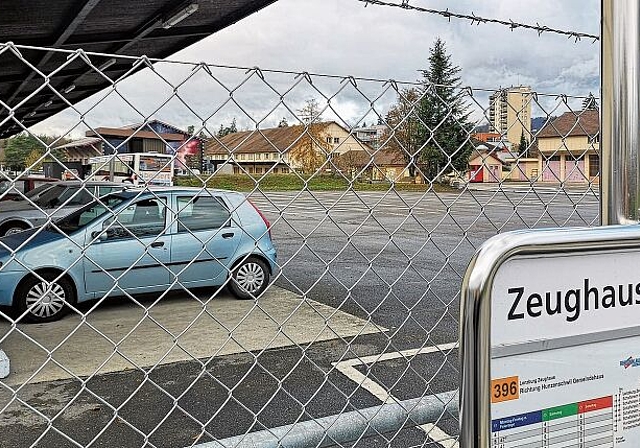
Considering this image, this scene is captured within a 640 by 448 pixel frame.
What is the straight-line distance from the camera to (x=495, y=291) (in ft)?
2.75

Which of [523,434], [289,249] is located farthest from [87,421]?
[289,249]

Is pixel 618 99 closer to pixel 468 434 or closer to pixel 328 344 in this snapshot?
pixel 468 434

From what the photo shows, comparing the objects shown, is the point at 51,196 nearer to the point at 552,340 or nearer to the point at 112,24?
the point at 112,24

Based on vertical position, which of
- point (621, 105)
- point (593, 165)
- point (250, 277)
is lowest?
point (250, 277)

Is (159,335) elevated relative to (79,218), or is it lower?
lower

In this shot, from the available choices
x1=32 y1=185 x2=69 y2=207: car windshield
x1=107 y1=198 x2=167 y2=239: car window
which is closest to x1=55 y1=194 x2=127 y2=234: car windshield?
x1=107 y1=198 x2=167 y2=239: car window

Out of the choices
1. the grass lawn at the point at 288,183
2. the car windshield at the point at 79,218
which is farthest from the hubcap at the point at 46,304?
the grass lawn at the point at 288,183

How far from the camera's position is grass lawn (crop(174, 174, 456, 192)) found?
1874mm

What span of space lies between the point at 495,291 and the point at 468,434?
19cm

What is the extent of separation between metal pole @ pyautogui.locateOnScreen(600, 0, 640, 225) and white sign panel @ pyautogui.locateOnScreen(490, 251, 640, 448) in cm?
21

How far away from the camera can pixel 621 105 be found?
115cm

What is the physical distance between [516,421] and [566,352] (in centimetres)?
13

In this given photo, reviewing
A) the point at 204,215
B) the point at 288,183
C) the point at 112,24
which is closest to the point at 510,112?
the point at 288,183

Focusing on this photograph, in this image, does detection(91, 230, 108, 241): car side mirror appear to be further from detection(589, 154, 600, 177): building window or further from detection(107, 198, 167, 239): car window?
detection(589, 154, 600, 177): building window
